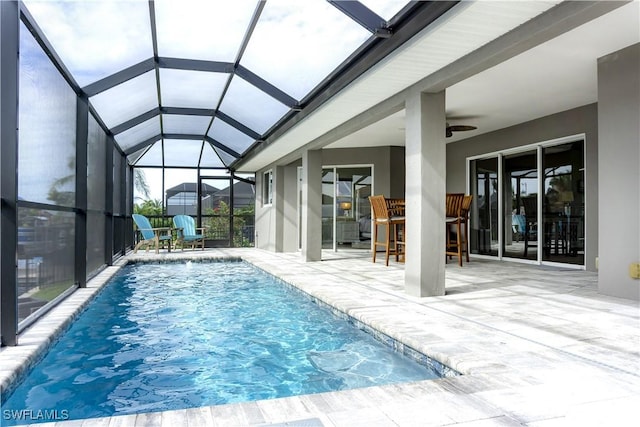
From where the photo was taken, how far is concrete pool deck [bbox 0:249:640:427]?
177 centimetres

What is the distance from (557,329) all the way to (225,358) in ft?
7.67

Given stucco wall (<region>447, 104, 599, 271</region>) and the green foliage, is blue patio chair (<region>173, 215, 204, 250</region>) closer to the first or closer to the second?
the green foliage

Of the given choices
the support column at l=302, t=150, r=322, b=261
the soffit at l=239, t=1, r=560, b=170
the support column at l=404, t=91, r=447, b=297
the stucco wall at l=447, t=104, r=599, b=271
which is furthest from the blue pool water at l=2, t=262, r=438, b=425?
the stucco wall at l=447, t=104, r=599, b=271

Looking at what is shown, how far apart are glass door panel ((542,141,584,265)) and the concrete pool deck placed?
1945mm

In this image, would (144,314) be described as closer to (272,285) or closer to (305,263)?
(272,285)

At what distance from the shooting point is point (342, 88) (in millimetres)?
4742

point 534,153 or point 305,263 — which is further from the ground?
point 534,153

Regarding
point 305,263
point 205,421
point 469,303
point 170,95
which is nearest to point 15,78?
point 205,421

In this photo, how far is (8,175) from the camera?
2766mm

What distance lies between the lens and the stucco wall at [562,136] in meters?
6.13

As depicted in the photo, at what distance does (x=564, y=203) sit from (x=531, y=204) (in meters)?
0.71

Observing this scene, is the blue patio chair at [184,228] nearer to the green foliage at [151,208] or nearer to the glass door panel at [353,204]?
the green foliage at [151,208]

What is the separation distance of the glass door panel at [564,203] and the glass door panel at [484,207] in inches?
47.4

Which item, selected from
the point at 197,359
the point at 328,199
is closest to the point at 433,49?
the point at 197,359
